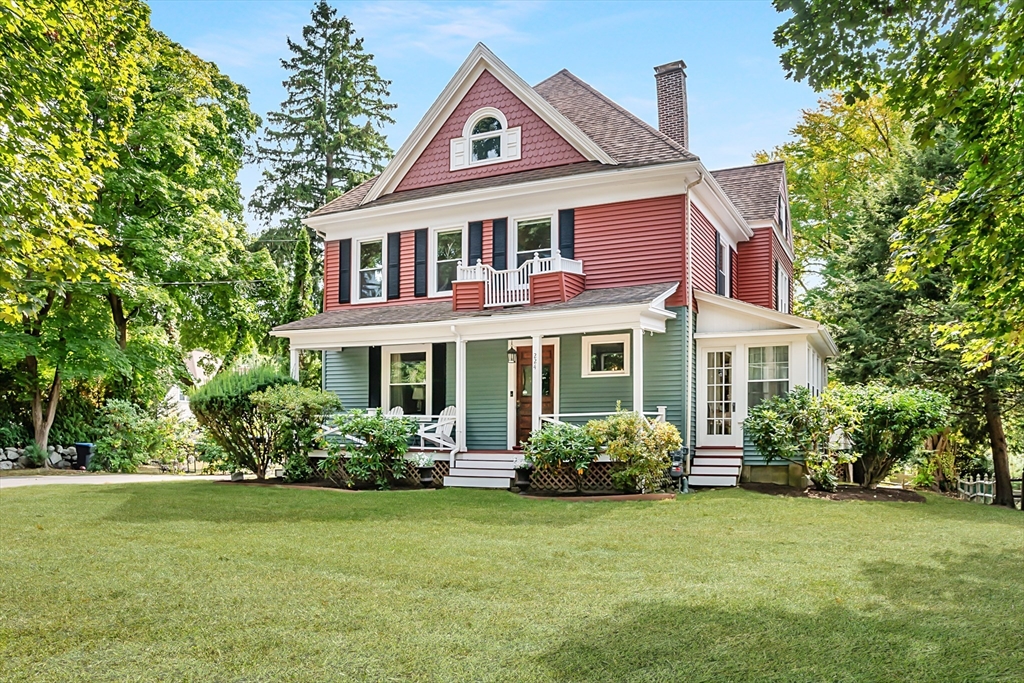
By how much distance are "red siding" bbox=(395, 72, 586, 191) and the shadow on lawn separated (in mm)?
12308

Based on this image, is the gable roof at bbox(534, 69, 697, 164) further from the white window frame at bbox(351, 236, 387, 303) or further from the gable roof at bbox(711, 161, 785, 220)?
the white window frame at bbox(351, 236, 387, 303)

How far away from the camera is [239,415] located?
1581cm

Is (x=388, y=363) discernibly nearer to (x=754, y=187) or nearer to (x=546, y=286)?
(x=546, y=286)

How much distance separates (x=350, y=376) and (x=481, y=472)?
5.34 meters

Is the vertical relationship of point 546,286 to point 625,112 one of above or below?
below

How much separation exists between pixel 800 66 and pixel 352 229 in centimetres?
1481

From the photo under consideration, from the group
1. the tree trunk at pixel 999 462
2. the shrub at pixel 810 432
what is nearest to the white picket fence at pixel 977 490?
the tree trunk at pixel 999 462

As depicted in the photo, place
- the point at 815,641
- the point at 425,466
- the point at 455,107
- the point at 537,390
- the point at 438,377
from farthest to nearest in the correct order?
the point at 455,107 < the point at 438,377 < the point at 425,466 < the point at 537,390 < the point at 815,641

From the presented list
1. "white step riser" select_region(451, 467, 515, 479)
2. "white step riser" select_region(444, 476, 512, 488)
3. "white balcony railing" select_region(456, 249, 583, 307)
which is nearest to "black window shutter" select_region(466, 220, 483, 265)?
"white balcony railing" select_region(456, 249, 583, 307)

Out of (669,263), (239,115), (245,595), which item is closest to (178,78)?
(239,115)

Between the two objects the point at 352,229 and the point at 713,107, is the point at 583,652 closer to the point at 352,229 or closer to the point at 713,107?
the point at 352,229

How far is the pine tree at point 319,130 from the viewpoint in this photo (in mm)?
34562

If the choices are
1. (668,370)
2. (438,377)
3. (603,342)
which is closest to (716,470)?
(668,370)

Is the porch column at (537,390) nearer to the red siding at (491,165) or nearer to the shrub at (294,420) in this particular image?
the shrub at (294,420)
